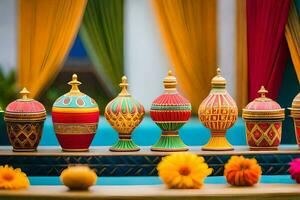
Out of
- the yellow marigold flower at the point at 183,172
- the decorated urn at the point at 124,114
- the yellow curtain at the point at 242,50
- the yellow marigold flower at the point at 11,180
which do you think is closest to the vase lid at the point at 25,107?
the decorated urn at the point at 124,114

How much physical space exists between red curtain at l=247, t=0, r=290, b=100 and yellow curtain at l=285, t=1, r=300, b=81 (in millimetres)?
59

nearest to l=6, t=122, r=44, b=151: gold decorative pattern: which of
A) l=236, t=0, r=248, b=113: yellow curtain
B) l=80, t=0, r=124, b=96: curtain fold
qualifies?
l=80, t=0, r=124, b=96: curtain fold

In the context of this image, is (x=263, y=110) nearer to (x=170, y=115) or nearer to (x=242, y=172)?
A: (x=170, y=115)

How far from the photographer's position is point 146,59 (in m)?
7.31

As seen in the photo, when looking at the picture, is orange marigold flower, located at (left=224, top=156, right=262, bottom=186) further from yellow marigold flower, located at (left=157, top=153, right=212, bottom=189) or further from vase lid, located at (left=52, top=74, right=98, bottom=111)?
vase lid, located at (left=52, top=74, right=98, bottom=111)

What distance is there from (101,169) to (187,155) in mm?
1054

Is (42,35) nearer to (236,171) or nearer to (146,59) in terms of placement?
(146,59)

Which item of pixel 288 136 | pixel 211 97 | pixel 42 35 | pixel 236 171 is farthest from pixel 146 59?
pixel 236 171

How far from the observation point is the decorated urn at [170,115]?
199 inches

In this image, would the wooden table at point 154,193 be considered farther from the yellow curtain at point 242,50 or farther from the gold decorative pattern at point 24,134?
the yellow curtain at point 242,50

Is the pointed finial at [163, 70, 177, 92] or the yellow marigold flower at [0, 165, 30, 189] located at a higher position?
the pointed finial at [163, 70, 177, 92]

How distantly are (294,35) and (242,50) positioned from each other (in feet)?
1.48

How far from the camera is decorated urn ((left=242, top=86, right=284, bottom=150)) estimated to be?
511cm

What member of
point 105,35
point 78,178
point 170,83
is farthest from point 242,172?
point 105,35
